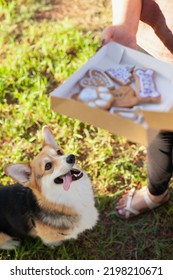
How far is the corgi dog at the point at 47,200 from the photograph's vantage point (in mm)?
2215

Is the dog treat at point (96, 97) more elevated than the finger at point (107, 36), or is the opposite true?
the finger at point (107, 36)

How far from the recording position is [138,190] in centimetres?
289

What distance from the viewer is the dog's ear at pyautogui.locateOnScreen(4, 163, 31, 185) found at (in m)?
2.16

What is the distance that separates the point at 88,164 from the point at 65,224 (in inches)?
26.7

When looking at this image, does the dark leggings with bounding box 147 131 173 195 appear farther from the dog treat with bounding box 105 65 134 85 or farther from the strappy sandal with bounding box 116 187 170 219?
the dog treat with bounding box 105 65 134 85

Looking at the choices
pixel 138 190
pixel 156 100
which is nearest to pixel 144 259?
pixel 138 190

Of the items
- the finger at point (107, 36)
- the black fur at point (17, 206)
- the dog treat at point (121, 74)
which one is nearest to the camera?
the dog treat at point (121, 74)

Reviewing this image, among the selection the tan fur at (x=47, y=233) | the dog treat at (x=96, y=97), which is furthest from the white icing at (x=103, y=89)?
the tan fur at (x=47, y=233)

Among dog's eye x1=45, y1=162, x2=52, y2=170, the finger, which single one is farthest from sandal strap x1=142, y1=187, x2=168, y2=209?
the finger

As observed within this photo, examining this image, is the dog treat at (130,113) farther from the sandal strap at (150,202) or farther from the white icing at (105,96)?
the sandal strap at (150,202)

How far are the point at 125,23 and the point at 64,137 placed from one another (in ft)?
4.73

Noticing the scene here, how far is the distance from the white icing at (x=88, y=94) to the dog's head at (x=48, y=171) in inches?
23.9

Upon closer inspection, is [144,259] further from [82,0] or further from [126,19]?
[82,0]

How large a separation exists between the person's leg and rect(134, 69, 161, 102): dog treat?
0.54 metres
